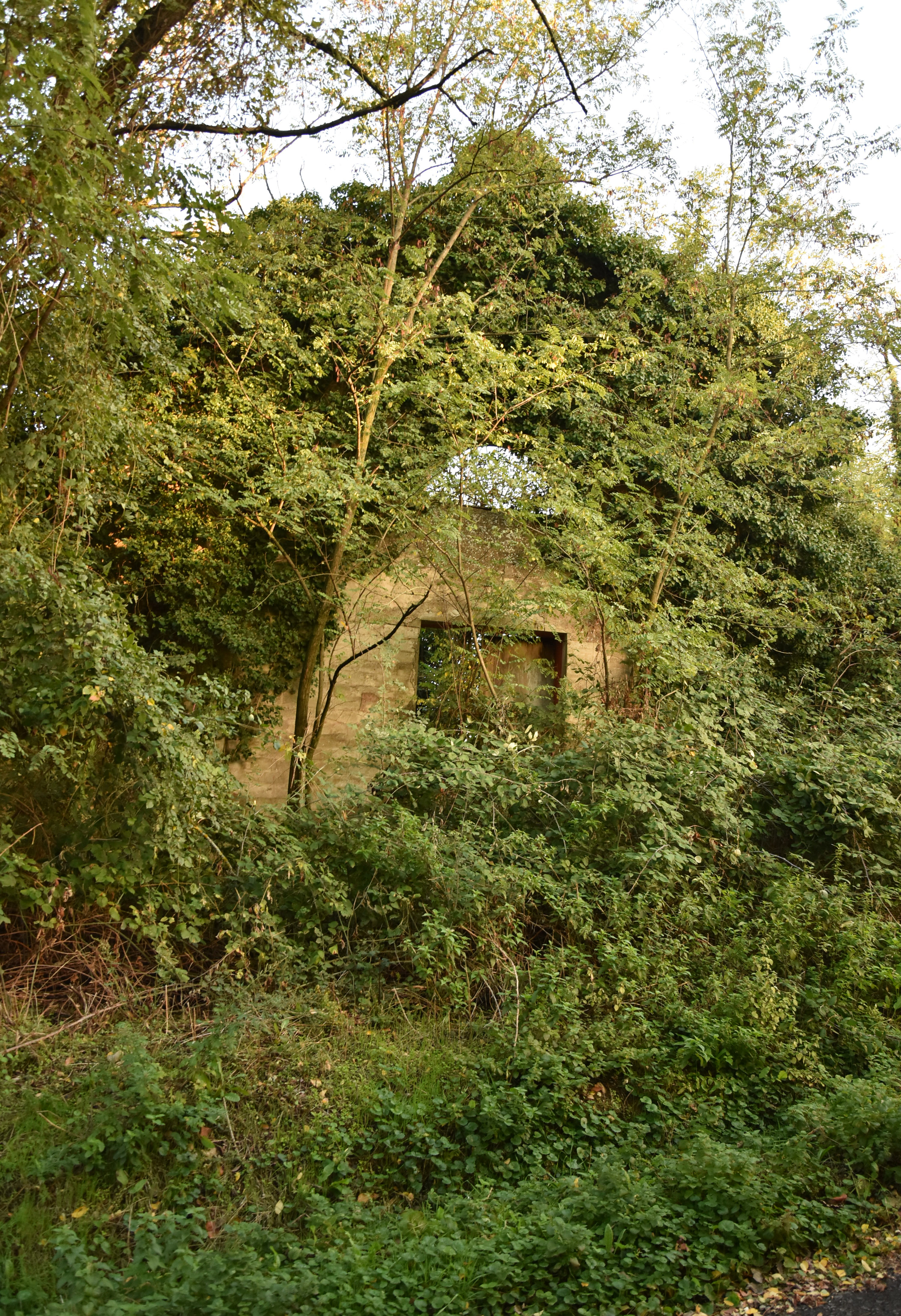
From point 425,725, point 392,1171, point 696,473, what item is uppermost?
point 696,473

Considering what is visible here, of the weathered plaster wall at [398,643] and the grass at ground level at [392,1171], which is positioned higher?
the weathered plaster wall at [398,643]

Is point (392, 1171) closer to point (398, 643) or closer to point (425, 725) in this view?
point (425, 725)

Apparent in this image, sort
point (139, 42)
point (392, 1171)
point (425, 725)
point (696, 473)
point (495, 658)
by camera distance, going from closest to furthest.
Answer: point (392, 1171), point (139, 42), point (425, 725), point (696, 473), point (495, 658)

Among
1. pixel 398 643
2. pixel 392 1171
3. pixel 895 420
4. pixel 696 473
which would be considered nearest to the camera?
pixel 392 1171

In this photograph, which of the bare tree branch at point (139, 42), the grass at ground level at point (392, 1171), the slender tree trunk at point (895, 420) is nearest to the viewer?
the grass at ground level at point (392, 1171)

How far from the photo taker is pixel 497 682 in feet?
30.3

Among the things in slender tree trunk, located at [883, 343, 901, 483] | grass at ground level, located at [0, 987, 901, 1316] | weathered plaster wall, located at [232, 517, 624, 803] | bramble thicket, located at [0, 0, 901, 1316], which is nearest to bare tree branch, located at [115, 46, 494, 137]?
bramble thicket, located at [0, 0, 901, 1316]

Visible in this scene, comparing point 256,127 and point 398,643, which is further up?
point 256,127

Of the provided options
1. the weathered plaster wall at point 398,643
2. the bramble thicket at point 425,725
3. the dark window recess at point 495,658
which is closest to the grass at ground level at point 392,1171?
the bramble thicket at point 425,725

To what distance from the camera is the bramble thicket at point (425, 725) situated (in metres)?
3.76

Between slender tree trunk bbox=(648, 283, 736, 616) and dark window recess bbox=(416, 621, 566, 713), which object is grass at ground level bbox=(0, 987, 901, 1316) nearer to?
dark window recess bbox=(416, 621, 566, 713)

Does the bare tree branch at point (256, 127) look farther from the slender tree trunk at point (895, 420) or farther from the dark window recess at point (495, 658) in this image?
the slender tree trunk at point (895, 420)

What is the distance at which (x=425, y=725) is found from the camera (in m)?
6.70

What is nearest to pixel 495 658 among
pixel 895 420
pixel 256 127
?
pixel 256 127
